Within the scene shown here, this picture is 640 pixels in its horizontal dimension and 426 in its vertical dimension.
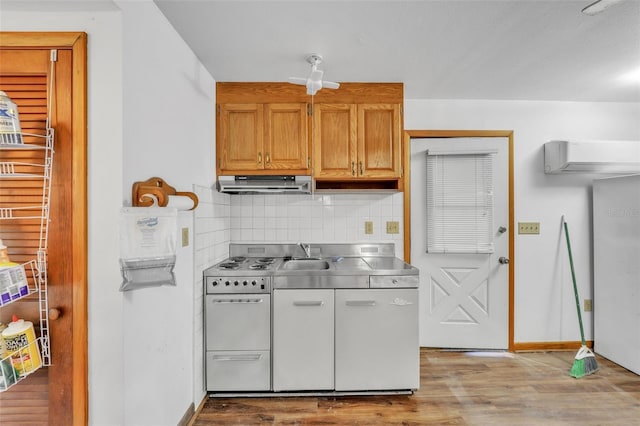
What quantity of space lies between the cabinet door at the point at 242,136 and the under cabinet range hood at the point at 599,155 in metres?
2.60

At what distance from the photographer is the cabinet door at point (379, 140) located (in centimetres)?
246

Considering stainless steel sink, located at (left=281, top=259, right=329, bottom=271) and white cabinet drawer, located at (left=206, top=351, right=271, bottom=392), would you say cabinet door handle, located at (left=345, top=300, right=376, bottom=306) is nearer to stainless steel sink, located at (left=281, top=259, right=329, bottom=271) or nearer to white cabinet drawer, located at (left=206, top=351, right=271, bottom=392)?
stainless steel sink, located at (left=281, top=259, right=329, bottom=271)

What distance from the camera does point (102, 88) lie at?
48.6 inches

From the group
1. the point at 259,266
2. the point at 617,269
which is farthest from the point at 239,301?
the point at 617,269

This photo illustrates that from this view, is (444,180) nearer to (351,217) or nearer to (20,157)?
(351,217)

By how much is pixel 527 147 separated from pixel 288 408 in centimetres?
303

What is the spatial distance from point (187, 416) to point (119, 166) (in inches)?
61.3

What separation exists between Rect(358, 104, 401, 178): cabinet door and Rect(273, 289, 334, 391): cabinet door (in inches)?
42.2

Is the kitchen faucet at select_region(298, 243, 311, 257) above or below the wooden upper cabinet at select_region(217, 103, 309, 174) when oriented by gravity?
below

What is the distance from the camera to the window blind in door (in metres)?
2.81

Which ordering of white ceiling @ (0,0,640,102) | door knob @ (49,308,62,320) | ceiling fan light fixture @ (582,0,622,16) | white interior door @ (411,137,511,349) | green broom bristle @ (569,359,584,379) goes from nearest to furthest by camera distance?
1. door knob @ (49,308,62,320)
2. ceiling fan light fixture @ (582,0,622,16)
3. white ceiling @ (0,0,640,102)
4. green broom bristle @ (569,359,584,379)
5. white interior door @ (411,137,511,349)

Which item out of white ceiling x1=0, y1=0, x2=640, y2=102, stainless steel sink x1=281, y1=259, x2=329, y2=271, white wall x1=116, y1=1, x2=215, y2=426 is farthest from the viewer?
stainless steel sink x1=281, y1=259, x2=329, y2=271


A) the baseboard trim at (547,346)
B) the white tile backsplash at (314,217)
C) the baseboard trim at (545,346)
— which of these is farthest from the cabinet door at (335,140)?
the baseboard trim at (545,346)

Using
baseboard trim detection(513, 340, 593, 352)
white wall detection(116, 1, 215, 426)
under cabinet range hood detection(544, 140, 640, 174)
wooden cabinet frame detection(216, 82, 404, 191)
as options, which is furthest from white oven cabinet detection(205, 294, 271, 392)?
under cabinet range hood detection(544, 140, 640, 174)
